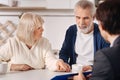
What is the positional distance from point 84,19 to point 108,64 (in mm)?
812

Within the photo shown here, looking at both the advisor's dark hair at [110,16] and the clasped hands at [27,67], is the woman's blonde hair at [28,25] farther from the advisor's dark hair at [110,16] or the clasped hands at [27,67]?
the advisor's dark hair at [110,16]

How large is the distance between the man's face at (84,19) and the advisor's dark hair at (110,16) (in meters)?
0.67

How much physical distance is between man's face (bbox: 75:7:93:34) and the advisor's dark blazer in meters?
0.75

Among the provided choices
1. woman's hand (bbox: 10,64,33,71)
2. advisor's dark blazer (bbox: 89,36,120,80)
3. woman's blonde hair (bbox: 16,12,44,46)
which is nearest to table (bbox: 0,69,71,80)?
woman's hand (bbox: 10,64,33,71)

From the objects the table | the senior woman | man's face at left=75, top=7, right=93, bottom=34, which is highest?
man's face at left=75, top=7, right=93, bottom=34

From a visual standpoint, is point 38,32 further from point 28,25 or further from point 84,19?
point 84,19

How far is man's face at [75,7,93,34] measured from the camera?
67.5 inches

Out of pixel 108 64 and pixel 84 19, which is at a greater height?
pixel 84 19

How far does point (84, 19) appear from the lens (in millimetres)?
1734

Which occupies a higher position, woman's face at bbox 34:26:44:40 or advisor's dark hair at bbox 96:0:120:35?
advisor's dark hair at bbox 96:0:120:35

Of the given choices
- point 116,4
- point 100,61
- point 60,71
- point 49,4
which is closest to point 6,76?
point 60,71

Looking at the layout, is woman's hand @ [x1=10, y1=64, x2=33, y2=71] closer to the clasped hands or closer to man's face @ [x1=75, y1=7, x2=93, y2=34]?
the clasped hands

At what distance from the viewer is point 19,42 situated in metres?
1.62

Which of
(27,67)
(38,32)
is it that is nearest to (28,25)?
(38,32)
